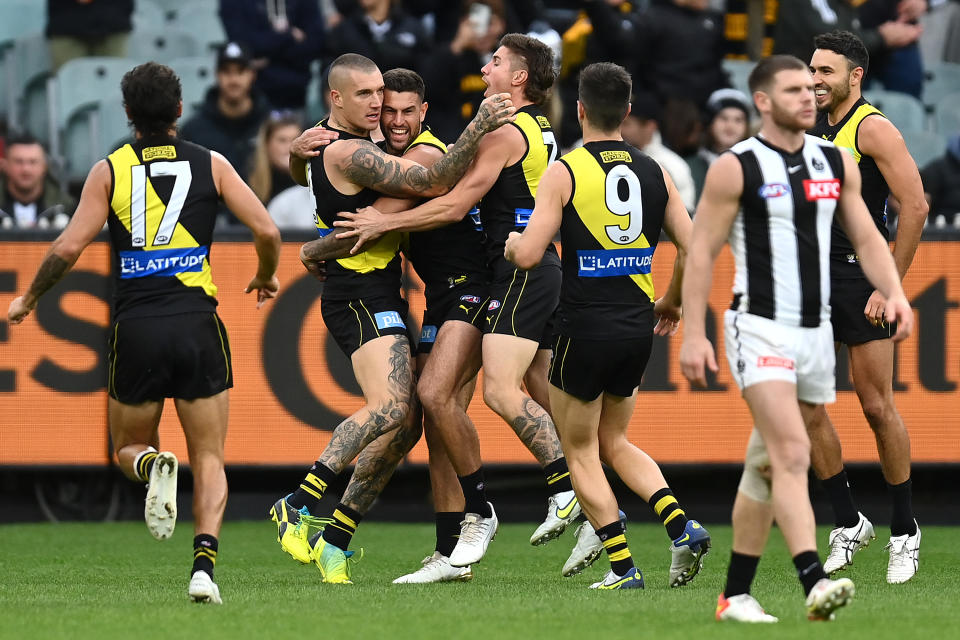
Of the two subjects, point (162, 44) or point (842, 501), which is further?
point (162, 44)

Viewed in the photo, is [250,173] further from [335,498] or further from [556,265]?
[556,265]

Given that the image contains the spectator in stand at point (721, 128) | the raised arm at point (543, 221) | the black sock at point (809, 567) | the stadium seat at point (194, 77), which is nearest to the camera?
the black sock at point (809, 567)

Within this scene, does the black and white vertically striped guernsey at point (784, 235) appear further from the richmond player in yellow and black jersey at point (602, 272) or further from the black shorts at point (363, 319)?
the black shorts at point (363, 319)

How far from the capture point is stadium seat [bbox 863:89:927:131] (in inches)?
555

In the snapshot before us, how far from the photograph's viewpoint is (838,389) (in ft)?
35.3

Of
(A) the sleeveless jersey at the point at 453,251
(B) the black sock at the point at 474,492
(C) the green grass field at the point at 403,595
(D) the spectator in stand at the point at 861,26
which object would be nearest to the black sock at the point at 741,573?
(C) the green grass field at the point at 403,595

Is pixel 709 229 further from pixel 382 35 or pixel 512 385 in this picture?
pixel 382 35

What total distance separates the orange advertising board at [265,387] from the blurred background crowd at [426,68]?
166 centimetres

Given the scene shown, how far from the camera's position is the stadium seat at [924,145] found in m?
13.5

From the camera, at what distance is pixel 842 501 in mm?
8219

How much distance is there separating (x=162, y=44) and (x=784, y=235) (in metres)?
10.4

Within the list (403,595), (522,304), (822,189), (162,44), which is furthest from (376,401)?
(162,44)

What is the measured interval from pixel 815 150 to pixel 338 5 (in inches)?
353

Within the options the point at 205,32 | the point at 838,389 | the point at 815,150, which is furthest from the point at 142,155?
the point at 205,32
